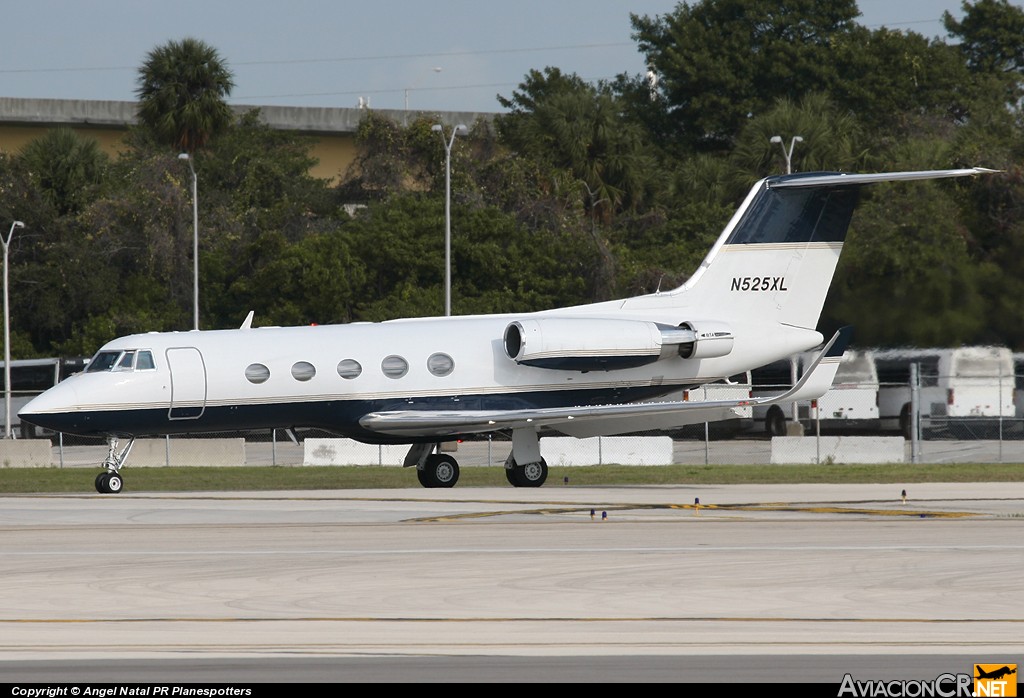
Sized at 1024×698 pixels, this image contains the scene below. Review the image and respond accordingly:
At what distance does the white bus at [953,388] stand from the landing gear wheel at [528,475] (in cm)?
1029

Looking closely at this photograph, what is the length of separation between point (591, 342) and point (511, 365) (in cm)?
157

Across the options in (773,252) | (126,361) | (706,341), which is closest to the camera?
(126,361)

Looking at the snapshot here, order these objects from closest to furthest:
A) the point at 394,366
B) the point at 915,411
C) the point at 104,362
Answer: the point at 104,362, the point at 394,366, the point at 915,411

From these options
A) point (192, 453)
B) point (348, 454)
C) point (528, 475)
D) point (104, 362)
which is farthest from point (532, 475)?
point (192, 453)

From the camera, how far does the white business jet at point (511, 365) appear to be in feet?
84.6

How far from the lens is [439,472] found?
2784cm

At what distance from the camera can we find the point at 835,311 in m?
38.6

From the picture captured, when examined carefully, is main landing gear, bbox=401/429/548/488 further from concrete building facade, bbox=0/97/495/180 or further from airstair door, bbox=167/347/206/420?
concrete building facade, bbox=0/97/495/180

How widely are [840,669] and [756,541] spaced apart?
760 cm

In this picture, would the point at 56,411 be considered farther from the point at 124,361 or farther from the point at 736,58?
the point at 736,58

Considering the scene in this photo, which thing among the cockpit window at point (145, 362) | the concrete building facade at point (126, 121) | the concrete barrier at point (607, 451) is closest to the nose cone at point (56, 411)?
the cockpit window at point (145, 362)

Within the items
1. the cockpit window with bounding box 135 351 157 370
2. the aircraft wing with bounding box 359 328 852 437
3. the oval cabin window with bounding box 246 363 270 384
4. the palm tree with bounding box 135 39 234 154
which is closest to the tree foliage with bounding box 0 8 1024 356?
the palm tree with bounding box 135 39 234 154

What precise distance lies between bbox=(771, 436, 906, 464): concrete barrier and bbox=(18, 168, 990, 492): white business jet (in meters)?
6.67

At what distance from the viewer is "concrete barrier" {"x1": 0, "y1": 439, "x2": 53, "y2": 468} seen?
126ft
